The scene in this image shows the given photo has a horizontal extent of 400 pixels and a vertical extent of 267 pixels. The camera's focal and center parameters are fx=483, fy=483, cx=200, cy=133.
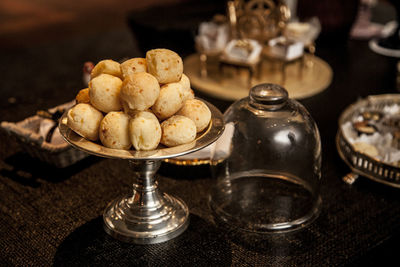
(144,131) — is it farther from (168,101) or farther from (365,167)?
(365,167)

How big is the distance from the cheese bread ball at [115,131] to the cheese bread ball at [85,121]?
0.06 ft

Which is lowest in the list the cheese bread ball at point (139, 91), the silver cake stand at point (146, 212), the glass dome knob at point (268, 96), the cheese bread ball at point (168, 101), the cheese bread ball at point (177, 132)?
the silver cake stand at point (146, 212)

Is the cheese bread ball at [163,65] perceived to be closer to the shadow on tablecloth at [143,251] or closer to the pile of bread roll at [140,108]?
the pile of bread roll at [140,108]

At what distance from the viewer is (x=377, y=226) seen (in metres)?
0.98

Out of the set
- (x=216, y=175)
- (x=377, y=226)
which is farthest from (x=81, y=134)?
(x=377, y=226)

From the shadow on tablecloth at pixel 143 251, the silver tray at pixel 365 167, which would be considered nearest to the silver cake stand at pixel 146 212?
the shadow on tablecloth at pixel 143 251

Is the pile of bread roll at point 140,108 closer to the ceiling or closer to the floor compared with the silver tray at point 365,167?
closer to the ceiling

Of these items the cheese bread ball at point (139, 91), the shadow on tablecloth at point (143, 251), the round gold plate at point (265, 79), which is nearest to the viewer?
the cheese bread ball at point (139, 91)

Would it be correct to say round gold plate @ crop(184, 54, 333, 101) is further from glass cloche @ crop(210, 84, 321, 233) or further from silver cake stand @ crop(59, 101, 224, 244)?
silver cake stand @ crop(59, 101, 224, 244)

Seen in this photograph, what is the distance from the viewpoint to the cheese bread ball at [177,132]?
2.54 feet

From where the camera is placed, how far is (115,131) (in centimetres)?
76

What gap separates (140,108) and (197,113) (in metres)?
0.11

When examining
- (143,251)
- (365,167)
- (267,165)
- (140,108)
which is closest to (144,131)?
(140,108)

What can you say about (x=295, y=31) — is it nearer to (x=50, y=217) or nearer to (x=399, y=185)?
(x=399, y=185)
